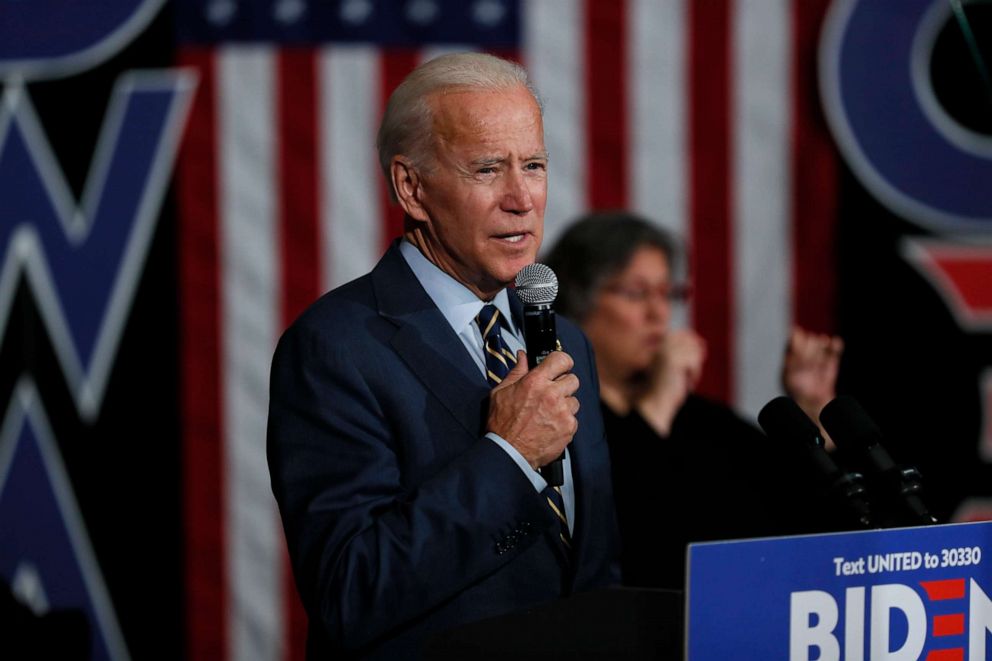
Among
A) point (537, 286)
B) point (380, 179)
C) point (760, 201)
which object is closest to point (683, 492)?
point (537, 286)

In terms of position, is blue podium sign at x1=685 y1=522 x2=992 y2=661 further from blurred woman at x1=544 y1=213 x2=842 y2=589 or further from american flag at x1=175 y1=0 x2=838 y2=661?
american flag at x1=175 y1=0 x2=838 y2=661

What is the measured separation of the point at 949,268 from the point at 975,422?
41cm

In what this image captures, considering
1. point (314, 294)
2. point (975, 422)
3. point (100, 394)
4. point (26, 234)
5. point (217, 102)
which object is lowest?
point (975, 422)

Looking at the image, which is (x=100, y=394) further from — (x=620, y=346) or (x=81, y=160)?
(x=620, y=346)

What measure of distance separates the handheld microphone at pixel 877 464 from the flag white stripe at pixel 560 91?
2.10m

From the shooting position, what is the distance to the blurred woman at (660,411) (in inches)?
88.3

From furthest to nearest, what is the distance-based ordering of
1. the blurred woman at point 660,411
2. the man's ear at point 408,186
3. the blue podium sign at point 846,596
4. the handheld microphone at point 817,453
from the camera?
1. the blurred woman at point 660,411
2. the man's ear at point 408,186
3. the handheld microphone at point 817,453
4. the blue podium sign at point 846,596

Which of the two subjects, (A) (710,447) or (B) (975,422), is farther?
(B) (975,422)

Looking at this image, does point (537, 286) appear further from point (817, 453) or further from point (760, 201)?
point (760, 201)

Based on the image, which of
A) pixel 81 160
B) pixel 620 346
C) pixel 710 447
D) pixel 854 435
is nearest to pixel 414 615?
pixel 854 435

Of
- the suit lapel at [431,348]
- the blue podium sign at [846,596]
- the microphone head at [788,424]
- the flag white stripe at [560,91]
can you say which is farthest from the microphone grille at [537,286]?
the flag white stripe at [560,91]

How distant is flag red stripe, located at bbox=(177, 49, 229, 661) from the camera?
336cm

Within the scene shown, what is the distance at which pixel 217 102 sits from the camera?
11.0 ft

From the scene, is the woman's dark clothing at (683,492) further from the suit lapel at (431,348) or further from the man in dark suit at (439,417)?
the suit lapel at (431,348)
